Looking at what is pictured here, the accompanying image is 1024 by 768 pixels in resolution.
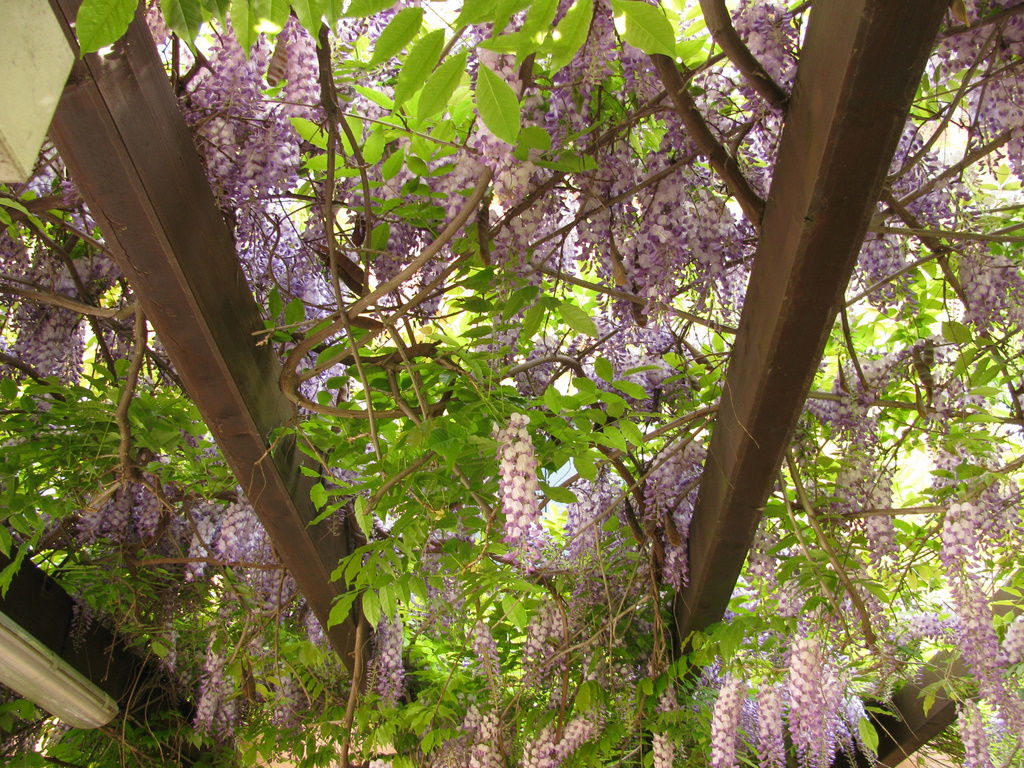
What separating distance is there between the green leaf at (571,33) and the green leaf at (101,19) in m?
0.40

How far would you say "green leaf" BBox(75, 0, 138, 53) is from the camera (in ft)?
2.78

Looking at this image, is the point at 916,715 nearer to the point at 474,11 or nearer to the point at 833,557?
the point at 833,557

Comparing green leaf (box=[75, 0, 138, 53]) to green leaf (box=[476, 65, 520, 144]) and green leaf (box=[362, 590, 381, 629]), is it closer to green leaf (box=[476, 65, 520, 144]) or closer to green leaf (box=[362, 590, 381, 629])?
green leaf (box=[476, 65, 520, 144])

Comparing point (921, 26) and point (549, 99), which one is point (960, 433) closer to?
point (549, 99)

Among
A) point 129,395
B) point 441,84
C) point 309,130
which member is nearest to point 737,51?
point 441,84

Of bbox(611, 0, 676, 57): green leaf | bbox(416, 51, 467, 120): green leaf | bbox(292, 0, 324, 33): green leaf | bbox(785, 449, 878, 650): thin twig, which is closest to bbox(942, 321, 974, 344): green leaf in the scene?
bbox(785, 449, 878, 650): thin twig

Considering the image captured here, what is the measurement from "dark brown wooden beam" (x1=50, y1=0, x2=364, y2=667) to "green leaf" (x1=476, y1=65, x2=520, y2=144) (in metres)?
0.51

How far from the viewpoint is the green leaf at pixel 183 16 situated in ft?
3.42

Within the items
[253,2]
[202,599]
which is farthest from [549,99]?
[202,599]

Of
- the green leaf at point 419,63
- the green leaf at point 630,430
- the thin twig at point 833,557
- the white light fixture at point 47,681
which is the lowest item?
the white light fixture at point 47,681

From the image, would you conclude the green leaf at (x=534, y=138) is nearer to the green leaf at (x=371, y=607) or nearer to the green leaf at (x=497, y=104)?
the green leaf at (x=497, y=104)

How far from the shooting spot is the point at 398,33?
3.11ft

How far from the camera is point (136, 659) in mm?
3109

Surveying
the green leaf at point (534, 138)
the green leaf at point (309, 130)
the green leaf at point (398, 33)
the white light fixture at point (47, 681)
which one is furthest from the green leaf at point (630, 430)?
the white light fixture at point (47, 681)
